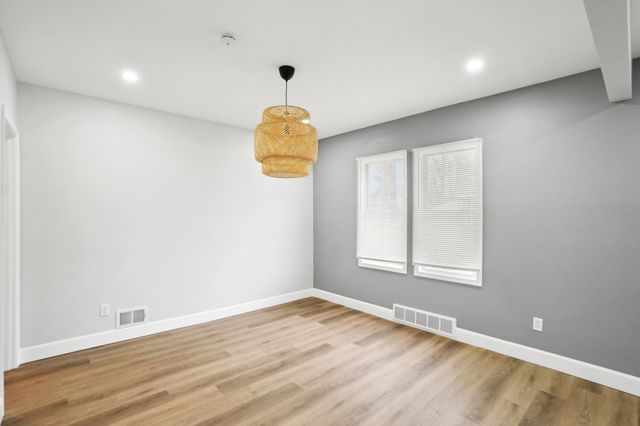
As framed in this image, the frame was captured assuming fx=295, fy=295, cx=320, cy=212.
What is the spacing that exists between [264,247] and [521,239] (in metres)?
3.53

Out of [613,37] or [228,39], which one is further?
[228,39]

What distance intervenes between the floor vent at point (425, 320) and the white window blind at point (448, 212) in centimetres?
50

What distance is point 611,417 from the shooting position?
7.28ft

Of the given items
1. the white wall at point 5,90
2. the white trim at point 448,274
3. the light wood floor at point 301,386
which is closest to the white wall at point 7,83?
the white wall at point 5,90

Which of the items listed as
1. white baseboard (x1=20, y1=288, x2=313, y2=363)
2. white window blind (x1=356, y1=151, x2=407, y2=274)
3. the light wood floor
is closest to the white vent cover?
white baseboard (x1=20, y1=288, x2=313, y2=363)

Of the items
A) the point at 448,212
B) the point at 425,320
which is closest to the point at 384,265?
the point at 425,320

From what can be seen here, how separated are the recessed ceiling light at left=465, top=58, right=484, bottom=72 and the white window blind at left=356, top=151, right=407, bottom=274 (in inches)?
57.3

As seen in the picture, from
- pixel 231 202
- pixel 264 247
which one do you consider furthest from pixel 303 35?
pixel 264 247

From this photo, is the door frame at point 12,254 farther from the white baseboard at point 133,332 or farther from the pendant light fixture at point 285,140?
the pendant light fixture at point 285,140

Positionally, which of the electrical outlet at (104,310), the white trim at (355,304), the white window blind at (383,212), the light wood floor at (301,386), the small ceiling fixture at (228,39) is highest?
the small ceiling fixture at (228,39)

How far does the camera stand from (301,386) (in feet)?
8.54

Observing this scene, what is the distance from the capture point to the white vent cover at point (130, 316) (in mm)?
3535

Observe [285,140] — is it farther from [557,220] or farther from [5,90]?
[557,220]

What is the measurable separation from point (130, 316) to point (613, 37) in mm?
4978
